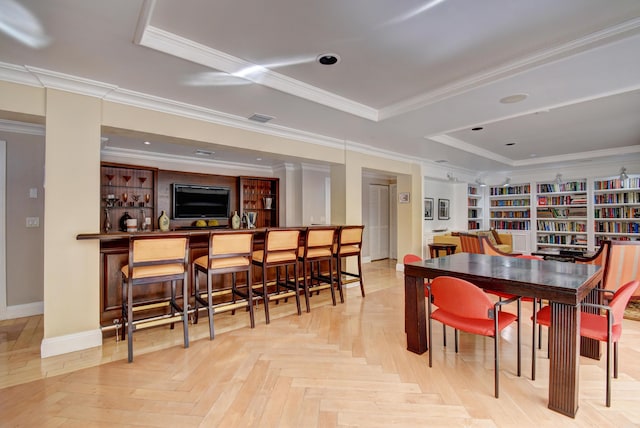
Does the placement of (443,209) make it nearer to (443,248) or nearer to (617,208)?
(443,248)

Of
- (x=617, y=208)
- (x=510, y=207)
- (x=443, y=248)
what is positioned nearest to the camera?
(x=443, y=248)

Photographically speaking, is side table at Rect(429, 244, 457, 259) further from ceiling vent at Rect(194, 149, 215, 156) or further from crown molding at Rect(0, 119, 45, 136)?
crown molding at Rect(0, 119, 45, 136)

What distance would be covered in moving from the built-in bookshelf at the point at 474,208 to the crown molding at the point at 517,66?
6090mm

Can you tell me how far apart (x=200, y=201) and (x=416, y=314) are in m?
5.31

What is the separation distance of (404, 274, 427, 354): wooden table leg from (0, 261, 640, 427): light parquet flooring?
102mm

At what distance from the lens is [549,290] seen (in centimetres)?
194

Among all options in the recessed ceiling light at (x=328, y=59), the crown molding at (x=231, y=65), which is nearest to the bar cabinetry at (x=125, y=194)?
the crown molding at (x=231, y=65)

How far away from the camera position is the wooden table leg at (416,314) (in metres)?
2.69

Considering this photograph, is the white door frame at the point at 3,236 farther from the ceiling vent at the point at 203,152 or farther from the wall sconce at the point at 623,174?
the wall sconce at the point at 623,174

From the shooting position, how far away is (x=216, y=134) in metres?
3.69

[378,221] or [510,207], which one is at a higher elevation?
[510,207]

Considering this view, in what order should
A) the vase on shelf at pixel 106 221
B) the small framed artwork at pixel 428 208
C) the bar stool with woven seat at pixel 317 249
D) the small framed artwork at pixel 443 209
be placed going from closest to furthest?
the bar stool with woven seat at pixel 317 249 → the vase on shelf at pixel 106 221 → the small framed artwork at pixel 428 208 → the small framed artwork at pixel 443 209

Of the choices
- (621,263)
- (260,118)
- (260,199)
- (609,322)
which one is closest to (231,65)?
(260,118)

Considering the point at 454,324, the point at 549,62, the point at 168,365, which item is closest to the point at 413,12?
the point at 549,62
